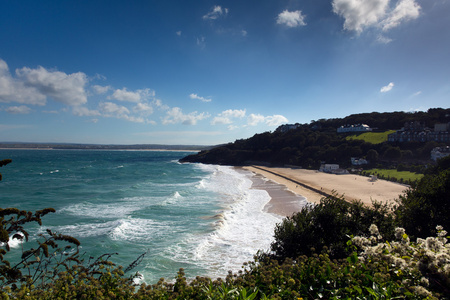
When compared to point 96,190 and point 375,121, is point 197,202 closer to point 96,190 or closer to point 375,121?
point 96,190

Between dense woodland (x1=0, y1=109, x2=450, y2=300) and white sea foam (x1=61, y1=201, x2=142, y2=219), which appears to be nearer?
dense woodland (x1=0, y1=109, x2=450, y2=300)

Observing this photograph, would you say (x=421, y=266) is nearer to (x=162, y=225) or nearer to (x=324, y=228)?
(x=324, y=228)

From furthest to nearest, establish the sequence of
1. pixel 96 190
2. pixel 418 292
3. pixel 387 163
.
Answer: pixel 387 163
pixel 96 190
pixel 418 292

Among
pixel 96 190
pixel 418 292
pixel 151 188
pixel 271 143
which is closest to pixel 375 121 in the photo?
pixel 271 143

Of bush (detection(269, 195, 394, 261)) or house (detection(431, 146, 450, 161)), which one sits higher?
house (detection(431, 146, 450, 161))

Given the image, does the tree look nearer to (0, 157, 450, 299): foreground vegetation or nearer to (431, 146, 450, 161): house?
(431, 146, 450, 161): house

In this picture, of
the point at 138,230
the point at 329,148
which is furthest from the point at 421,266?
the point at 329,148

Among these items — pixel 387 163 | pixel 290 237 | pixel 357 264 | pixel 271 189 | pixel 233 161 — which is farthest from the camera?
pixel 233 161

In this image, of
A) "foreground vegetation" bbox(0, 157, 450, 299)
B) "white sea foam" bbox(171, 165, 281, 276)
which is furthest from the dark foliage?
"foreground vegetation" bbox(0, 157, 450, 299)
